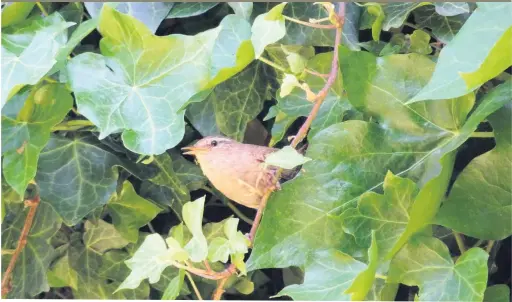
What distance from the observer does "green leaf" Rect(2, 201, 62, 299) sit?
932 mm

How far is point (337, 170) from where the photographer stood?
2.28 ft

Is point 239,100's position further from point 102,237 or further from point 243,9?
point 102,237

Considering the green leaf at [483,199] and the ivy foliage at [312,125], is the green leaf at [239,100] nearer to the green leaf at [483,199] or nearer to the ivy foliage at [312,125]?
the ivy foliage at [312,125]

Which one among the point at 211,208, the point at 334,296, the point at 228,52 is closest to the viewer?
the point at 334,296

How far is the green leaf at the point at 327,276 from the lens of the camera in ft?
2.14

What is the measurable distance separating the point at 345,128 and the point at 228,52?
173 millimetres

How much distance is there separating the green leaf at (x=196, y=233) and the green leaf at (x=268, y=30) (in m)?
0.19

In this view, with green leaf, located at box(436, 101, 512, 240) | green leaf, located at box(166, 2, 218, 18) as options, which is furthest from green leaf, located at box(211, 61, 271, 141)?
green leaf, located at box(436, 101, 512, 240)

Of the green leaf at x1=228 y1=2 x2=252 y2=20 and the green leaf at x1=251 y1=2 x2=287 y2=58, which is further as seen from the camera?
the green leaf at x1=228 y1=2 x2=252 y2=20

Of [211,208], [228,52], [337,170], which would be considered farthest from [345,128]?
[211,208]

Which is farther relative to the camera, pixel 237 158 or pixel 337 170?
pixel 237 158

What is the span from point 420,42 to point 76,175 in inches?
19.3

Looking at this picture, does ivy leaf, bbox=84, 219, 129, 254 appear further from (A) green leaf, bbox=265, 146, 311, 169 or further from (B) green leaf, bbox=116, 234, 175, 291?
(A) green leaf, bbox=265, 146, 311, 169

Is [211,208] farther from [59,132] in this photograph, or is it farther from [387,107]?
[387,107]
